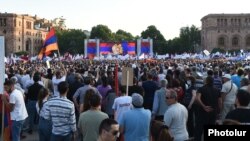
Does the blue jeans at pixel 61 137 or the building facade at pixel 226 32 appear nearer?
the blue jeans at pixel 61 137

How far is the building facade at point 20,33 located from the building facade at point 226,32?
4918 centimetres

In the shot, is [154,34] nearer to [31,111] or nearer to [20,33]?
[20,33]

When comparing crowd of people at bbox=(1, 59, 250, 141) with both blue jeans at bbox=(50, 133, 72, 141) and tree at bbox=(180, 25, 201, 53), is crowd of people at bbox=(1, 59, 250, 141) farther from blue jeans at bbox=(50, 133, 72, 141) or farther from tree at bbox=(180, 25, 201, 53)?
tree at bbox=(180, 25, 201, 53)

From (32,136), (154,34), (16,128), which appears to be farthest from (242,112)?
(154,34)

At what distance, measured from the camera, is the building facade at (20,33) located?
13238 centimetres

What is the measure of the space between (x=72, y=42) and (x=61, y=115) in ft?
399

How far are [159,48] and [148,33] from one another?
8542mm

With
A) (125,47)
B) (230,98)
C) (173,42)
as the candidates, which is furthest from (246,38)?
(230,98)

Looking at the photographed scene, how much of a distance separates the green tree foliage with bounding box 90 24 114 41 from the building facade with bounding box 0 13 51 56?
2196 centimetres

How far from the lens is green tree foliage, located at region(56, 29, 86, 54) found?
415 ft

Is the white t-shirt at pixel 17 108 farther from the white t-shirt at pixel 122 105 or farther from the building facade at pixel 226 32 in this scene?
the building facade at pixel 226 32

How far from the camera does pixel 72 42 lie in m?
128

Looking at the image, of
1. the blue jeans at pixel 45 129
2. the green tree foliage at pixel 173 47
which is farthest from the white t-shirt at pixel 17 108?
the green tree foliage at pixel 173 47

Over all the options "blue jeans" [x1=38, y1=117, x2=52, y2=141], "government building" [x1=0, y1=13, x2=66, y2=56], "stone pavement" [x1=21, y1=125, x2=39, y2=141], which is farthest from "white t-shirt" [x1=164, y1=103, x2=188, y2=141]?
"government building" [x1=0, y1=13, x2=66, y2=56]
